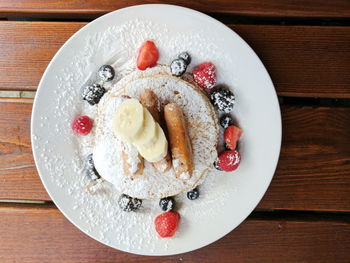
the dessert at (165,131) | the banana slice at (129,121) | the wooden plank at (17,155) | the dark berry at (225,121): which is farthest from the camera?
the wooden plank at (17,155)

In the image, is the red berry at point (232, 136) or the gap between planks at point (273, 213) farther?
the gap between planks at point (273, 213)

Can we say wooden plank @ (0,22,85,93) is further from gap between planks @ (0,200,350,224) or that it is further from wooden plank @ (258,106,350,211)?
wooden plank @ (258,106,350,211)

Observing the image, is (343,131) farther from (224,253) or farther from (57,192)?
(57,192)

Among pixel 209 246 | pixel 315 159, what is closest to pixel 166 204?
pixel 209 246

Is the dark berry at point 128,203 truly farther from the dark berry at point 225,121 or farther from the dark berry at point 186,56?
the dark berry at point 186,56

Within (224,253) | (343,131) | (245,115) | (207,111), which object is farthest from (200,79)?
(224,253)

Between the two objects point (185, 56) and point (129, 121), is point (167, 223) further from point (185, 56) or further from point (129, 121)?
point (185, 56)

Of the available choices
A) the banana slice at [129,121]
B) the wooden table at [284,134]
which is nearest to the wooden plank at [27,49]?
the wooden table at [284,134]
